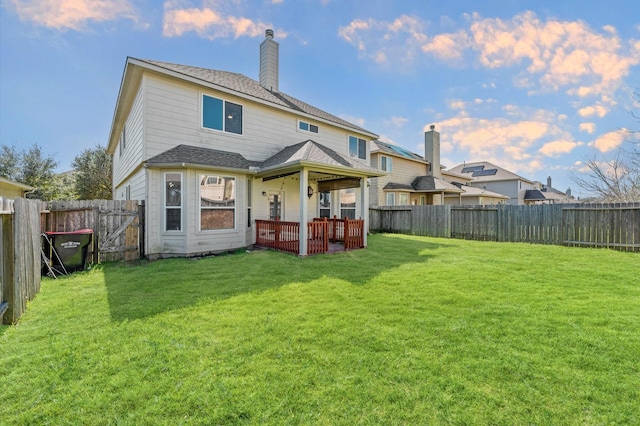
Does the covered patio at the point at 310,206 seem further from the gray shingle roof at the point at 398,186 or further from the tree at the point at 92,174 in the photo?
the tree at the point at 92,174

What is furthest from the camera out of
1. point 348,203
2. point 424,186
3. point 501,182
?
point 501,182

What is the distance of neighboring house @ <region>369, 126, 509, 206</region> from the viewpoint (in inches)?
791

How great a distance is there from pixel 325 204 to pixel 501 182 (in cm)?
3152

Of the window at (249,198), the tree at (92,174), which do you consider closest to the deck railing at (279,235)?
the window at (249,198)

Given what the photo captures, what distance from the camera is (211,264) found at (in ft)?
23.8

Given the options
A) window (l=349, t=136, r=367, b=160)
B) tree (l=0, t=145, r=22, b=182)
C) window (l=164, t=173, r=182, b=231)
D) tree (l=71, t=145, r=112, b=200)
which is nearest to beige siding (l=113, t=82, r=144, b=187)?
window (l=164, t=173, r=182, b=231)

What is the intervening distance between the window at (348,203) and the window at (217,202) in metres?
5.94

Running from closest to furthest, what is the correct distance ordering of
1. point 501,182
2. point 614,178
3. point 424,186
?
point 614,178 < point 424,186 < point 501,182

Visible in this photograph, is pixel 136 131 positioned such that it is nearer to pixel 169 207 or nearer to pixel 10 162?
pixel 169 207

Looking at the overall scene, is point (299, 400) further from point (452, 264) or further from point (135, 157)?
point (135, 157)

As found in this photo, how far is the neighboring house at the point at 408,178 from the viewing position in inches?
791

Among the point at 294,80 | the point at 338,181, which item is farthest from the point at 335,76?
the point at 338,181

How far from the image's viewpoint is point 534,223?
1121 cm

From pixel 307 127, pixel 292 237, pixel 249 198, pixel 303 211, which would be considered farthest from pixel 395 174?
pixel 303 211
